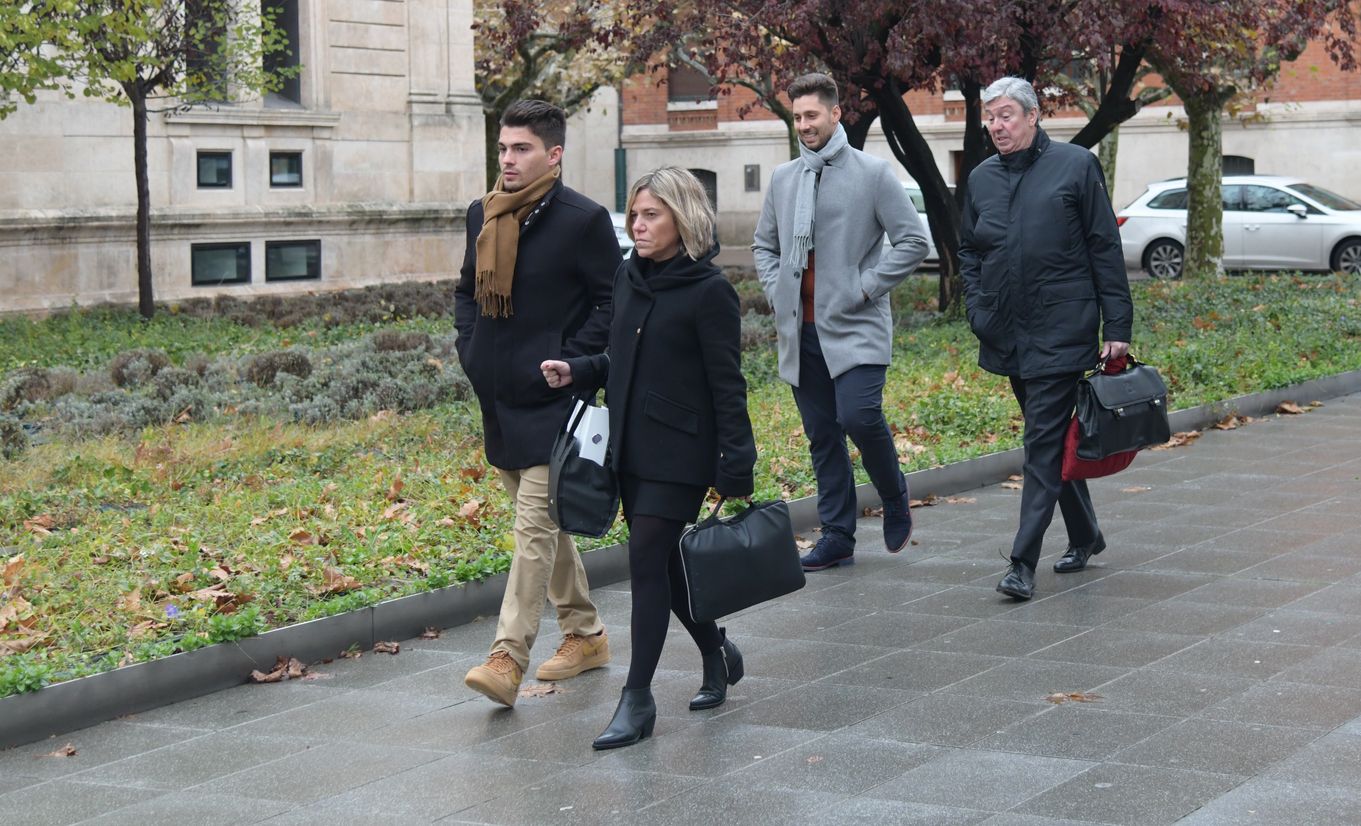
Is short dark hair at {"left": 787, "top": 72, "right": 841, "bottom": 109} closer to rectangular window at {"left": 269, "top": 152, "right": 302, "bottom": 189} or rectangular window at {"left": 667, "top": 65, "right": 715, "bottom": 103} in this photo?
rectangular window at {"left": 269, "top": 152, "right": 302, "bottom": 189}

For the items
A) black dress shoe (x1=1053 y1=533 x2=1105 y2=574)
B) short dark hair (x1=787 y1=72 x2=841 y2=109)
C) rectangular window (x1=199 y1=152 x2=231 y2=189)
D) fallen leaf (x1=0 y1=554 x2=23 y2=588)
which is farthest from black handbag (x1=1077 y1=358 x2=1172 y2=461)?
rectangular window (x1=199 y1=152 x2=231 y2=189)

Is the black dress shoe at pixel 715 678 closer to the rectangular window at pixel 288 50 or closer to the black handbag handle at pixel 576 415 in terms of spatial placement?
the black handbag handle at pixel 576 415

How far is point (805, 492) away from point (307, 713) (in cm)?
386

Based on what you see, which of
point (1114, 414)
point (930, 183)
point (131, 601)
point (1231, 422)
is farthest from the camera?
point (930, 183)

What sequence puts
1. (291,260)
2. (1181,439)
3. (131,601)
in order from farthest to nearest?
(291,260)
(1181,439)
(131,601)

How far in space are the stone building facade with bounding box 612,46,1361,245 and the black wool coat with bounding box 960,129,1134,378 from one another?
82.0 feet

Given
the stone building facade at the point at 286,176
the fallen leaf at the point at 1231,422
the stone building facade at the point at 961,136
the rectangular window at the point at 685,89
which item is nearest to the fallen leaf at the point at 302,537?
the fallen leaf at the point at 1231,422

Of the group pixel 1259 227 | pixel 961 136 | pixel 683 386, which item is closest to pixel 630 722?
pixel 683 386

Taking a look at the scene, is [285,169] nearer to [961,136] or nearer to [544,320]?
[544,320]

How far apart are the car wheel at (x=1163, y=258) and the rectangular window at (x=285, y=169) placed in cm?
1313

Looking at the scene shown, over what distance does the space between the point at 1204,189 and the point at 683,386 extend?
19.5 m

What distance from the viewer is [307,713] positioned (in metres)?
6.00

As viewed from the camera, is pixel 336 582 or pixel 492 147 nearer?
pixel 336 582

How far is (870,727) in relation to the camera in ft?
18.1
